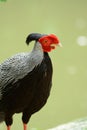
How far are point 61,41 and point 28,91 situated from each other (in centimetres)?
107

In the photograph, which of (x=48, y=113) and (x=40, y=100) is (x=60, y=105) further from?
(x=40, y=100)

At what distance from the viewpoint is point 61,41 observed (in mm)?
2541

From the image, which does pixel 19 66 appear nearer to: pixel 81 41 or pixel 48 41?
pixel 48 41

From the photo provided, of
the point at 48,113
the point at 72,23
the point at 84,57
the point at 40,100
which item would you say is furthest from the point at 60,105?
the point at 40,100

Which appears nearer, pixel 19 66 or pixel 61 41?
pixel 19 66

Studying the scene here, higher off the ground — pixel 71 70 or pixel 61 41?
pixel 61 41

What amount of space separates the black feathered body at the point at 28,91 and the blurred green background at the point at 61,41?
0.90 metres

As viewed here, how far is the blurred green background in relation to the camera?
2.47 meters

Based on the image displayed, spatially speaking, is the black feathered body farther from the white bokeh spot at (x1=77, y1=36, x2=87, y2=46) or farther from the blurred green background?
the white bokeh spot at (x1=77, y1=36, x2=87, y2=46)

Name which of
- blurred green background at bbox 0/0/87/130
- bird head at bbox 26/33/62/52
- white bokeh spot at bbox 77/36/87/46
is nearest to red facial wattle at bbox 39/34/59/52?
bird head at bbox 26/33/62/52

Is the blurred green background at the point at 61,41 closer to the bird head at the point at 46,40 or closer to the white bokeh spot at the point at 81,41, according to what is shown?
the white bokeh spot at the point at 81,41

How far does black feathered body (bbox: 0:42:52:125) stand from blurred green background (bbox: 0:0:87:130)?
900 millimetres

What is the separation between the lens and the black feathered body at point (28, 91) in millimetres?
1490

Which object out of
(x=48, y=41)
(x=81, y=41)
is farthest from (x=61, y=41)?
(x=48, y=41)
